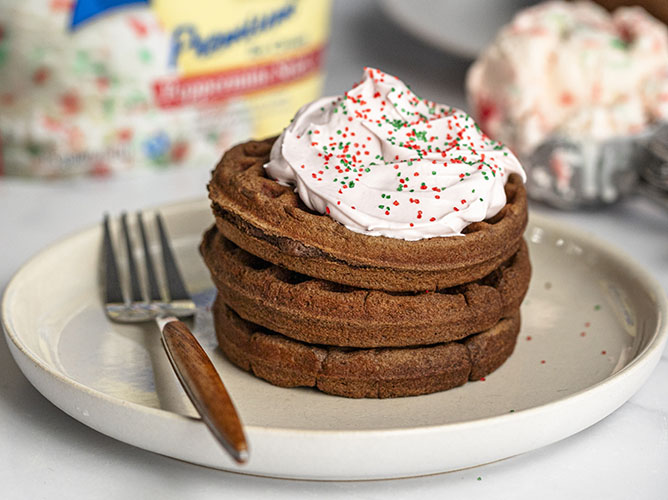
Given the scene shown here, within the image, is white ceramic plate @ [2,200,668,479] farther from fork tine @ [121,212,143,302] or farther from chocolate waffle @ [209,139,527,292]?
chocolate waffle @ [209,139,527,292]

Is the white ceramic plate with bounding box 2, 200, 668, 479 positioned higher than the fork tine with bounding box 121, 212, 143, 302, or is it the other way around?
the white ceramic plate with bounding box 2, 200, 668, 479

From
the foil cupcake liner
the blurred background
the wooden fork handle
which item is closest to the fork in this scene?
the wooden fork handle

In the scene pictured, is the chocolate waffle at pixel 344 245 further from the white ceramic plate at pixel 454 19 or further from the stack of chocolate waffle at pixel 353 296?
the white ceramic plate at pixel 454 19

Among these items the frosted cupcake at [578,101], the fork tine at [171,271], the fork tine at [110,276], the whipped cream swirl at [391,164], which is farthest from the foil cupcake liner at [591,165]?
the fork tine at [110,276]

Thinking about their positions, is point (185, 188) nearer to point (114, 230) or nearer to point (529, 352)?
point (114, 230)

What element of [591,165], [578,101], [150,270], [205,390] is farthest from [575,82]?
[205,390]

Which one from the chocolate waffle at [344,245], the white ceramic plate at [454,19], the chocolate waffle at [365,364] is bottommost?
the white ceramic plate at [454,19]
